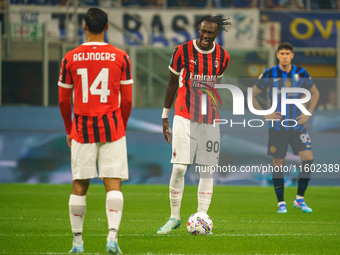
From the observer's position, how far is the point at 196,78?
6.89 m

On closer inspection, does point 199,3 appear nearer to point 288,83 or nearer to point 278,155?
point 288,83

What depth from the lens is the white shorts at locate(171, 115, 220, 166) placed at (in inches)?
266

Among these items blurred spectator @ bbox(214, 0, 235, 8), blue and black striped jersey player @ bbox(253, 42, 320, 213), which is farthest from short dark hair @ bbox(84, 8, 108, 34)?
blurred spectator @ bbox(214, 0, 235, 8)

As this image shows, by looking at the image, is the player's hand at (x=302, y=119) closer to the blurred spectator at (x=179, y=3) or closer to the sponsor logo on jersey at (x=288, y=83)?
the sponsor logo on jersey at (x=288, y=83)

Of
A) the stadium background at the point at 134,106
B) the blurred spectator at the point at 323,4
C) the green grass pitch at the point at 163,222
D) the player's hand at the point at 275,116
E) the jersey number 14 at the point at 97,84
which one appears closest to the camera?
the jersey number 14 at the point at 97,84

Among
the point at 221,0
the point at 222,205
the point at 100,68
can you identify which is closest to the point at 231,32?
the point at 221,0

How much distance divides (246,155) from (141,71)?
8.70 feet

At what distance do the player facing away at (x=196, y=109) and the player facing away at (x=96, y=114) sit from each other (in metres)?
1.53

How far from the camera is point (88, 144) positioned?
525cm

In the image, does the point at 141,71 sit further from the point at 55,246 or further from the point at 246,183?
the point at 55,246

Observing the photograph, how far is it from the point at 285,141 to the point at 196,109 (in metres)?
2.76

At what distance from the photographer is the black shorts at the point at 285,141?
365 inches

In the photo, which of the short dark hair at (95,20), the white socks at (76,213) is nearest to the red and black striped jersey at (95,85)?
the short dark hair at (95,20)

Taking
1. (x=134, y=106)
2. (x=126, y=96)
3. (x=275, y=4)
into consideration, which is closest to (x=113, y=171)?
(x=126, y=96)
